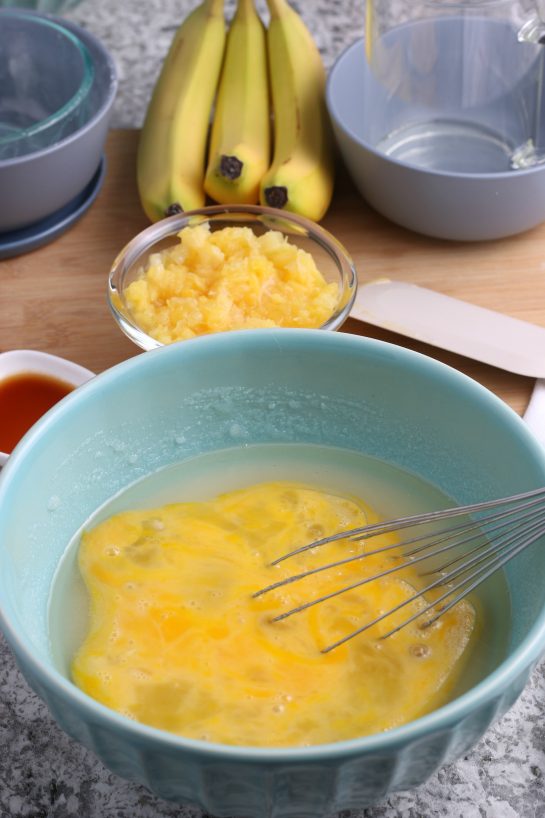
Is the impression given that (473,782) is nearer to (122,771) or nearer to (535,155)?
(122,771)

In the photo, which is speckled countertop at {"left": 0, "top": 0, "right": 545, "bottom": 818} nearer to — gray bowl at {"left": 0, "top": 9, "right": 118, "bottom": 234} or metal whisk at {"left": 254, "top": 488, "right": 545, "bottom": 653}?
metal whisk at {"left": 254, "top": 488, "right": 545, "bottom": 653}

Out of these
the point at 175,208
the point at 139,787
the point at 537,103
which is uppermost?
the point at 537,103

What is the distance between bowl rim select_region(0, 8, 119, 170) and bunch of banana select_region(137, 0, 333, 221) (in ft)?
0.23

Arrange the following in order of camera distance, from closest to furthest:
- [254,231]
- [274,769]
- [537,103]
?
[274,769], [254,231], [537,103]

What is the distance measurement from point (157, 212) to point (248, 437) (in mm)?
384

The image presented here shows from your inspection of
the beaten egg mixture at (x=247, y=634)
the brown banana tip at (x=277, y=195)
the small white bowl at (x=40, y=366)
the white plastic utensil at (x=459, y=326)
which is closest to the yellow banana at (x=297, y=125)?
the brown banana tip at (x=277, y=195)

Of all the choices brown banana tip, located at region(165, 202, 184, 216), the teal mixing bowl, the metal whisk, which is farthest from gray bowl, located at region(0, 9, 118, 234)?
the metal whisk

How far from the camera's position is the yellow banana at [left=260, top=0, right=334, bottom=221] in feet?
3.67

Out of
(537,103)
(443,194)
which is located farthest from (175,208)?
(537,103)

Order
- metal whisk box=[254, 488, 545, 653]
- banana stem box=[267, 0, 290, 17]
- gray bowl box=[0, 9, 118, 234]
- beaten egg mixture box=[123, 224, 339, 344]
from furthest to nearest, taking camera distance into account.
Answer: banana stem box=[267, 0, 290, 17] → gray bowl box=[0, 9, 118, 234] → beaten egg mixture box=[123, 224, 339, 344] → metal whisk box=[254, 488, 545, 653]

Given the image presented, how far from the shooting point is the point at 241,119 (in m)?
1.17

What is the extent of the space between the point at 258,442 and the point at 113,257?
0.39 m

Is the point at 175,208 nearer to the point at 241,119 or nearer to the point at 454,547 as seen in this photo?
the point at 241,119

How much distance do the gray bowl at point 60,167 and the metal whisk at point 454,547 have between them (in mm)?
544
